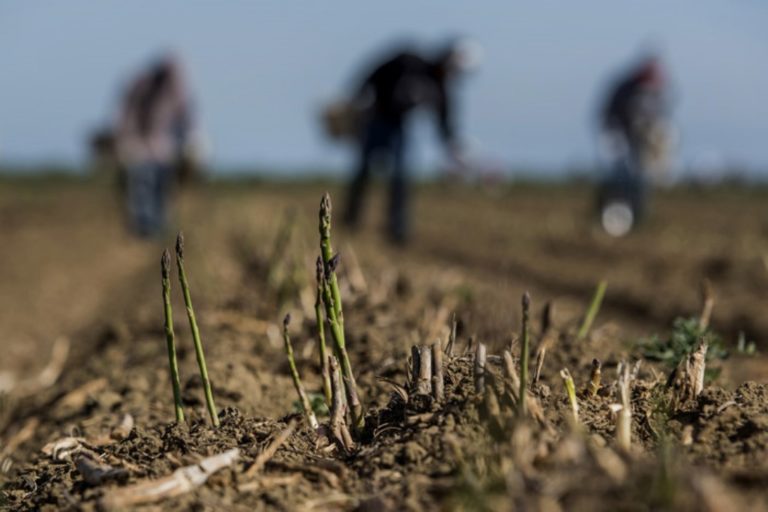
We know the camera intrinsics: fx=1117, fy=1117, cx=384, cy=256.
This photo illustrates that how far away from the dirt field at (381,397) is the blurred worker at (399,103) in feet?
6.04

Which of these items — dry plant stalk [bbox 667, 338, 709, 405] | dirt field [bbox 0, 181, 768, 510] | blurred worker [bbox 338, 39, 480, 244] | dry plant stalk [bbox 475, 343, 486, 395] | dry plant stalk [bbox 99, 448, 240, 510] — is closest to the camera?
dirt field [bbox 0, 181, 768, 510]

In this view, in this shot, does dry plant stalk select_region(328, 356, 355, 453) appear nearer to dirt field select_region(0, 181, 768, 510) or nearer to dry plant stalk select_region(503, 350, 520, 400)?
dirt field select_region(0, 181, 768, 510)

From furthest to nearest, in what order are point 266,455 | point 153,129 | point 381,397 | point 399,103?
1. point 153,129
2. point 399,103
3. point 381,397
4. point 266,455

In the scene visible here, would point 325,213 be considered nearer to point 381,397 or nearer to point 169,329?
point 169,329

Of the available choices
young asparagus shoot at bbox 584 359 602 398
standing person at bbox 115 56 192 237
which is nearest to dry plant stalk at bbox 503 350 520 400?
young asparagus shoot at bbox 584 359 602 398

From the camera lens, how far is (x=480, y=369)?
2.17m

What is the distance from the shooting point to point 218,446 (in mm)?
2211

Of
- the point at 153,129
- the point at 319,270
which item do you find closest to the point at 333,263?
the point at 319,270

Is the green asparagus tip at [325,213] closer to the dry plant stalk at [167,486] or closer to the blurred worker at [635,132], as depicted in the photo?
the dry plant stalk at [167,486]

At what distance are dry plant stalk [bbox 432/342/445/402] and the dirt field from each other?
29 millimetres

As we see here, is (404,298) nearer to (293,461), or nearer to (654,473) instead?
(293,461)

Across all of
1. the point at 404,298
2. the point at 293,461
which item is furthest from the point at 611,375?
the point at 404,298

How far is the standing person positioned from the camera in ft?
36.9

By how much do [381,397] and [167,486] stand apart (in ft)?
3.57
